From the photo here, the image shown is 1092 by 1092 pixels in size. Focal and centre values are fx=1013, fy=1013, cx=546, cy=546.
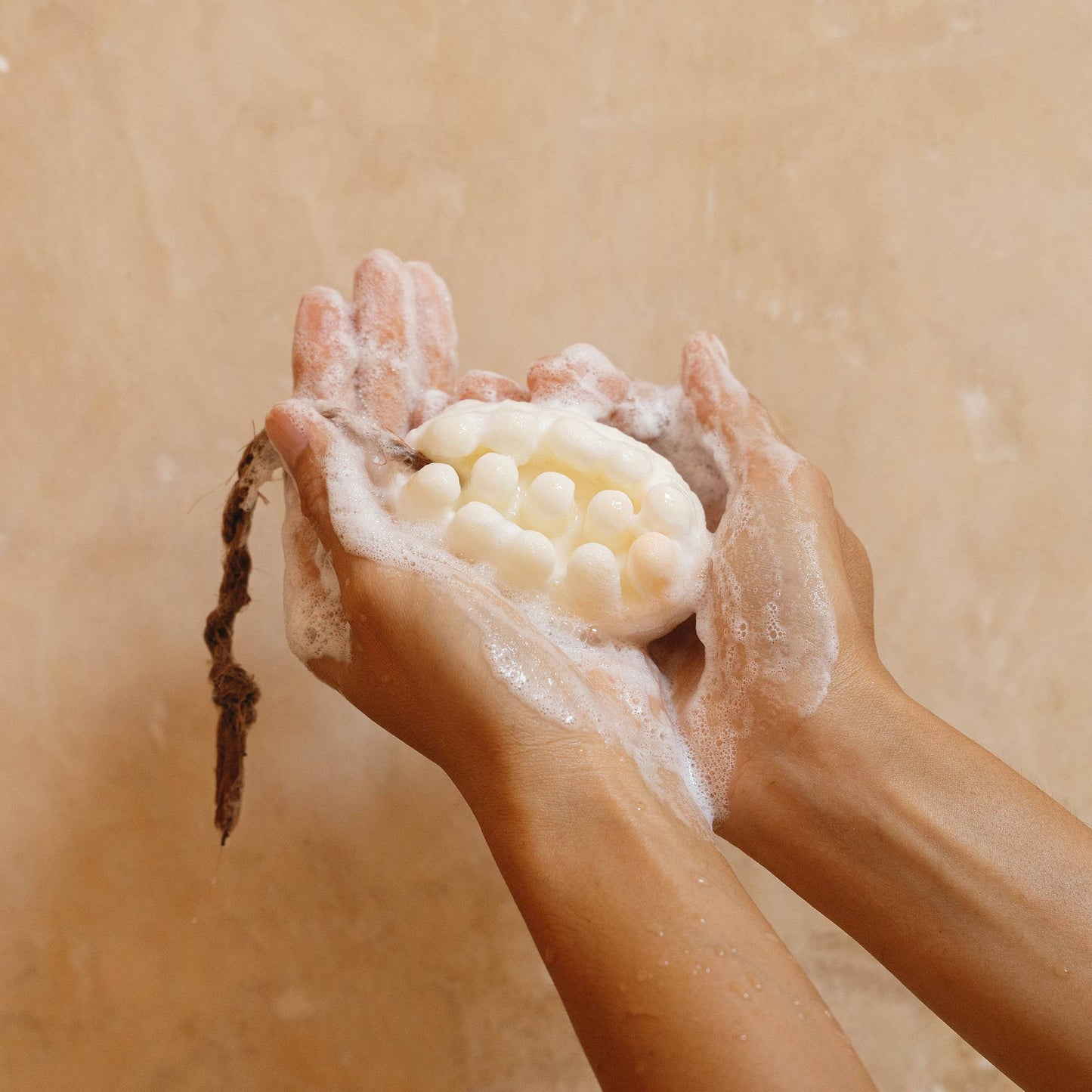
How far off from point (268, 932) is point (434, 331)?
64 cm

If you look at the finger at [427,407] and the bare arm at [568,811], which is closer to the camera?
the bare arm at [568,811]

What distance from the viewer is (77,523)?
1132mm

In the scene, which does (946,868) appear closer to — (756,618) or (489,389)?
(756,618)

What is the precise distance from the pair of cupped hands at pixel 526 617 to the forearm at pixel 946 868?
37mm

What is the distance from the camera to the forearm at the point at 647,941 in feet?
1.95

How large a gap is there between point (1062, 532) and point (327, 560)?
2.82ft

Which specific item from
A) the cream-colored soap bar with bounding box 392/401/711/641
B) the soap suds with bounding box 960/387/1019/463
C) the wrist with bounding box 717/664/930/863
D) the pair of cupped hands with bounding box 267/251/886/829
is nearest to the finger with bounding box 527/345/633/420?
the pair of cupped hands with bounding box 267/251/886/829

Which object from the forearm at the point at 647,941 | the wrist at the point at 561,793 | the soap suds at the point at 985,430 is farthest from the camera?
the soap suds at the point at 985,430

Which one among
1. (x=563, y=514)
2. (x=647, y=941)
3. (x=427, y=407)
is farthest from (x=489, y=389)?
(x=647, y=941)

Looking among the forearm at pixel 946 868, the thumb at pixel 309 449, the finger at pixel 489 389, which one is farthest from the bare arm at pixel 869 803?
the thumb at pixel 309 449

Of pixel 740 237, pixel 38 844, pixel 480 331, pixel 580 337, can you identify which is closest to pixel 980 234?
pixel 740 237

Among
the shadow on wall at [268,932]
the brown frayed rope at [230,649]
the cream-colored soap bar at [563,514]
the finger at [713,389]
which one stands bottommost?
the shadow on wall at [268,932]

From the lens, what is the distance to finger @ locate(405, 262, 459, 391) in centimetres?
100

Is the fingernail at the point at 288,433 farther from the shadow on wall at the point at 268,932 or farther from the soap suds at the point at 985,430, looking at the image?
the soap suds at the point at 985,430
